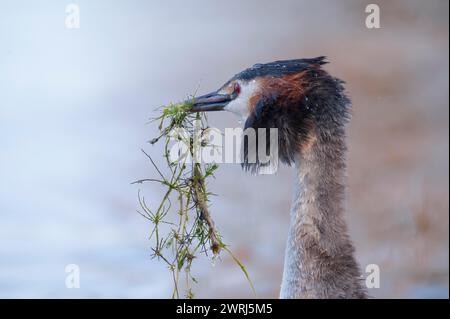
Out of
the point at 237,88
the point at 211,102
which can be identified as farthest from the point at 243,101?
the point at 211,102

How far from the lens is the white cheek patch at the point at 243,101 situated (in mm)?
3646

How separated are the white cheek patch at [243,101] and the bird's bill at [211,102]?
4 centimetres

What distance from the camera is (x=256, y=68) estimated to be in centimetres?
367

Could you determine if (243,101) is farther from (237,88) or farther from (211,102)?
(211,102)

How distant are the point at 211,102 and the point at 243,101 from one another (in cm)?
21

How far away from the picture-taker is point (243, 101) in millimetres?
3684

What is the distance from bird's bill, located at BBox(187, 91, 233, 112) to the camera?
3.75 meters

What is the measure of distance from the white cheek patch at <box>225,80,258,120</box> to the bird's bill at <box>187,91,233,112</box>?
0.04 metres

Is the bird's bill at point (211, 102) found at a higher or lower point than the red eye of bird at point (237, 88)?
lower

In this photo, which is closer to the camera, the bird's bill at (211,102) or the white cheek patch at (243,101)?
the white cheek patch at (243,101)

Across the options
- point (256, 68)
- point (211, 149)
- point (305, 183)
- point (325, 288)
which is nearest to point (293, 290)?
point (325, 288)
